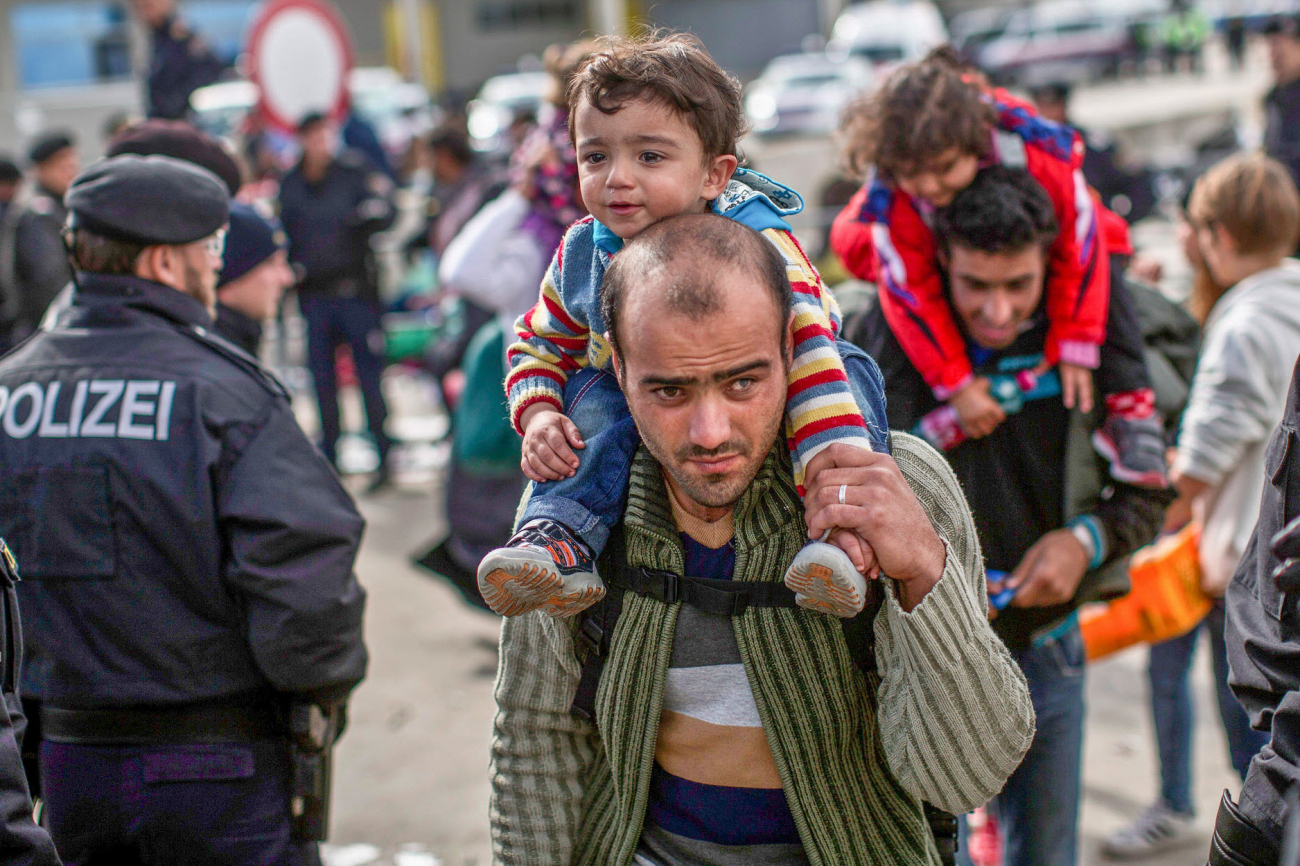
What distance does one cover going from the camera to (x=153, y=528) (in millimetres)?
2453

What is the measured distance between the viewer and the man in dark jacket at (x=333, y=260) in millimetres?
7457

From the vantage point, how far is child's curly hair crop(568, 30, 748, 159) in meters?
1.94

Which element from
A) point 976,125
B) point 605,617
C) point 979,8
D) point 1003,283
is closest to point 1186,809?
point 1003,283

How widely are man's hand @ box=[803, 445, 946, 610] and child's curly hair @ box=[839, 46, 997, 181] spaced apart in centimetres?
110

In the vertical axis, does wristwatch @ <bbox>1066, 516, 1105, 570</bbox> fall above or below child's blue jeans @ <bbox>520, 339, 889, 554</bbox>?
below

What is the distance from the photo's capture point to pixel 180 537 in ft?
8.08

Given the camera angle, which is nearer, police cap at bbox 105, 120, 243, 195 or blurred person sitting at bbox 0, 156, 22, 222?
police cap at bbox 105, 120, 243, 195

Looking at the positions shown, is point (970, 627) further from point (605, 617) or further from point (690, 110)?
point (690, 110)

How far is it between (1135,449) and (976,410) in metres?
0.38

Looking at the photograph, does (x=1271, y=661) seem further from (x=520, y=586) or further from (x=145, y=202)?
(x=145, y=202)

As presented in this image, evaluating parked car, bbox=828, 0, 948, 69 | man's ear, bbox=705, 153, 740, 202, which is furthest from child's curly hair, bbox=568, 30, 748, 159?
parked car, bbox=828, 0, 948, 69

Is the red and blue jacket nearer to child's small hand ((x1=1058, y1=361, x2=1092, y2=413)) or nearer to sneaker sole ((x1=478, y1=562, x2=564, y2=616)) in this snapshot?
child's small hand ((x1=1058, y1=361, x2=1092, y2=413))

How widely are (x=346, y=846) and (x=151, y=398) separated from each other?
2.11m

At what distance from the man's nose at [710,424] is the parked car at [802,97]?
17.4m
